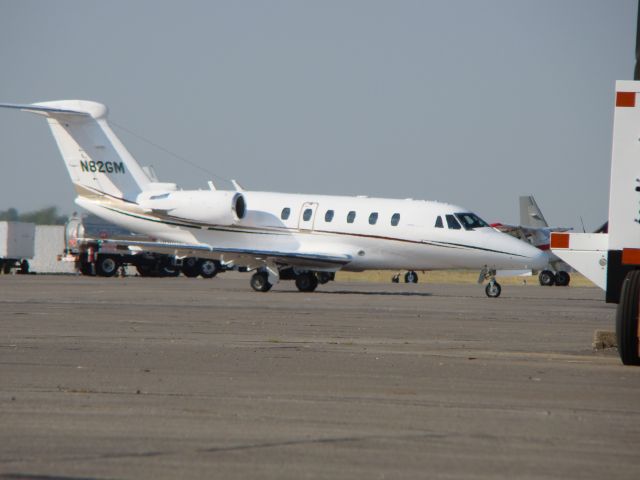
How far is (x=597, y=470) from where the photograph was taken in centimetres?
598

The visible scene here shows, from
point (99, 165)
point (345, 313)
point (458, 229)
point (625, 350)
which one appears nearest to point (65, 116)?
point (99, 165)

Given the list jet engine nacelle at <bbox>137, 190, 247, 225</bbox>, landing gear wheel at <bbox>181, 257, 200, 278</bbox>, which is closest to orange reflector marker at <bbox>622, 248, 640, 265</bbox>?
jet engine nacelle at <bbox>137, 190, 247, 225</bbox>

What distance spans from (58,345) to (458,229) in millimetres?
19748

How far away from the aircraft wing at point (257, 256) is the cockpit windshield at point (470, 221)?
11.6ft

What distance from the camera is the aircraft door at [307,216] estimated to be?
109 feet

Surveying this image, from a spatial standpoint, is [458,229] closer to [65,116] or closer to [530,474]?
[65,116]

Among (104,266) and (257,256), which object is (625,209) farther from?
(104,266)

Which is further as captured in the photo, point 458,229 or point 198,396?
point 458,229

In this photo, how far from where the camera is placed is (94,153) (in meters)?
35.9

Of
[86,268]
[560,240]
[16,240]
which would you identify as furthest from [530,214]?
[560,240]

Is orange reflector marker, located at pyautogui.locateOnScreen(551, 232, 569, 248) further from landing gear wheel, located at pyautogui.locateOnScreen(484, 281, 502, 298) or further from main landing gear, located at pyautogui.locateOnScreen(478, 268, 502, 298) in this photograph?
landing gear wheel, located at pyautogui.locateOnScreen(484, 281, 502, 298)

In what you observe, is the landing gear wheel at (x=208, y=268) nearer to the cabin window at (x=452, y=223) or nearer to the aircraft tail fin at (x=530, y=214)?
the aircraft tail fin at (x=530, y=214)

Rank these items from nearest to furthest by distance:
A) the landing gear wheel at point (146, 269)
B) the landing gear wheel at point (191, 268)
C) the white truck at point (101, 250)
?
the white truck at point (101, 250) < the landing gear wheel at point (146, 269) < the landing gear wheel at point (191, 268)

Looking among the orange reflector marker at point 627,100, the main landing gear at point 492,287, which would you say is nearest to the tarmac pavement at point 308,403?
the orange reflector marker at point 627,100
